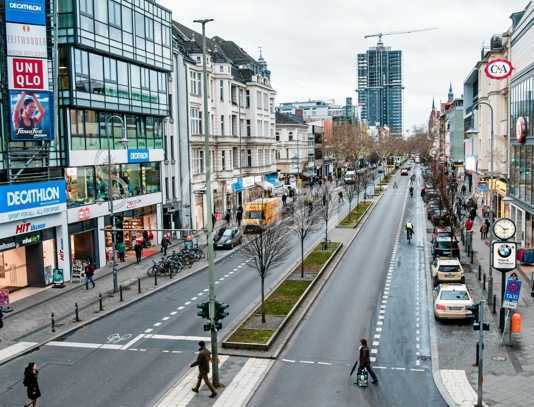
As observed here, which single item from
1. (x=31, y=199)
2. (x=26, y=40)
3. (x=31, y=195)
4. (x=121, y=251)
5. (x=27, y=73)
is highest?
(x=26, y=40)

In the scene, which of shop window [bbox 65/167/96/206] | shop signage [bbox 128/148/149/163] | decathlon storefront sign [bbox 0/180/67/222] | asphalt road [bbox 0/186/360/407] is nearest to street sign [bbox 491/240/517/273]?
asphalt road [bbox 0/186/360/407]

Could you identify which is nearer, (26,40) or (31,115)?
(26,40)

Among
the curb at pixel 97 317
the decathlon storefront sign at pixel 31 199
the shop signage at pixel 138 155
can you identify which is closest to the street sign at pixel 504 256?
the curb at pixel 97 317

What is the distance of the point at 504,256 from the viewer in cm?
2458

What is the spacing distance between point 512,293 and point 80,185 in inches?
1024

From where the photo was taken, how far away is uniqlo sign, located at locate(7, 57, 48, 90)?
103 ft

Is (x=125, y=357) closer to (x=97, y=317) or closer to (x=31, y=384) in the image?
(x=31, y=384)

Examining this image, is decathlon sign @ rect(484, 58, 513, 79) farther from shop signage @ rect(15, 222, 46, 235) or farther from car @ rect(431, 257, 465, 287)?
shop signage @ rect(15, 222, 46, 235)

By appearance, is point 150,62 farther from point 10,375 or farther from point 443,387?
point 443,387

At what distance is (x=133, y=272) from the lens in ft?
126

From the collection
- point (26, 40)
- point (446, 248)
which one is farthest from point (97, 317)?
point (446, 248)

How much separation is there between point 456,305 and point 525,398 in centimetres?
799

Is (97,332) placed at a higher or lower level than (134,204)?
lower

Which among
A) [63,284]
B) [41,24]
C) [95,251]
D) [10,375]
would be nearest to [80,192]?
[95,251]
